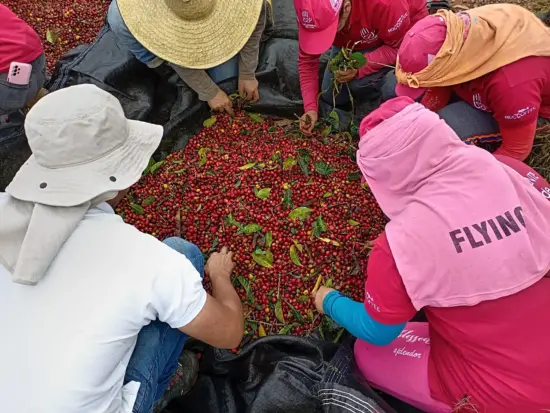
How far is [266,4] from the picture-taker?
2607 millimetres

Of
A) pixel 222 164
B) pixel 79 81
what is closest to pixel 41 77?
pixel 79 81

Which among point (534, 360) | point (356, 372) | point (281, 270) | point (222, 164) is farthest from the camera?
point (222, 164)

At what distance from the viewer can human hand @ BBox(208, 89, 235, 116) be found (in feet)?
8.84

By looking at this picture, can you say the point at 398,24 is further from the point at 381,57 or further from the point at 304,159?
the point at 304,159

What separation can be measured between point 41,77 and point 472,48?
227cm

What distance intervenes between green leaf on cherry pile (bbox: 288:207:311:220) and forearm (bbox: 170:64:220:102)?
0.88 meters

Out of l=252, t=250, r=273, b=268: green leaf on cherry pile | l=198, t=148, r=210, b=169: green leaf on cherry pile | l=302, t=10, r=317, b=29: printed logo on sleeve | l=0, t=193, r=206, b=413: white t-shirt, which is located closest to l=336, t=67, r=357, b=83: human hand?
l=302, t=10, r=317, b=29: printed logo on sleeve

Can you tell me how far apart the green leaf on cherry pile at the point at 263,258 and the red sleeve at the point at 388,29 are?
4.10 feet

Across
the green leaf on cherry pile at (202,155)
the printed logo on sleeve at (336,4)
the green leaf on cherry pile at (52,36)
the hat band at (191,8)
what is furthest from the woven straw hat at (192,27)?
the green leaf on cherry pile at (52,36)

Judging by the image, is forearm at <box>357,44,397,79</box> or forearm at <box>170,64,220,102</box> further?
forearm at <box>357,44,397,79</box>

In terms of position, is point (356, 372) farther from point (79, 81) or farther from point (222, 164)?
point (79, 81)

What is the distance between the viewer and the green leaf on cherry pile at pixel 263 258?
7.25 ft

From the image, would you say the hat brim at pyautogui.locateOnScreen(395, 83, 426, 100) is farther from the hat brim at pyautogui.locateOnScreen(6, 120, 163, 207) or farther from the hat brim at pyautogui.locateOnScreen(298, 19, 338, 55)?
the hat brim at pyautogui.locateOnScreen(6, 120, 163, 207)

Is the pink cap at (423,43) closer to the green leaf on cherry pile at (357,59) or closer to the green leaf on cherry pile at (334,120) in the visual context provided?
the green leaf on cherry pile at (357,59)
